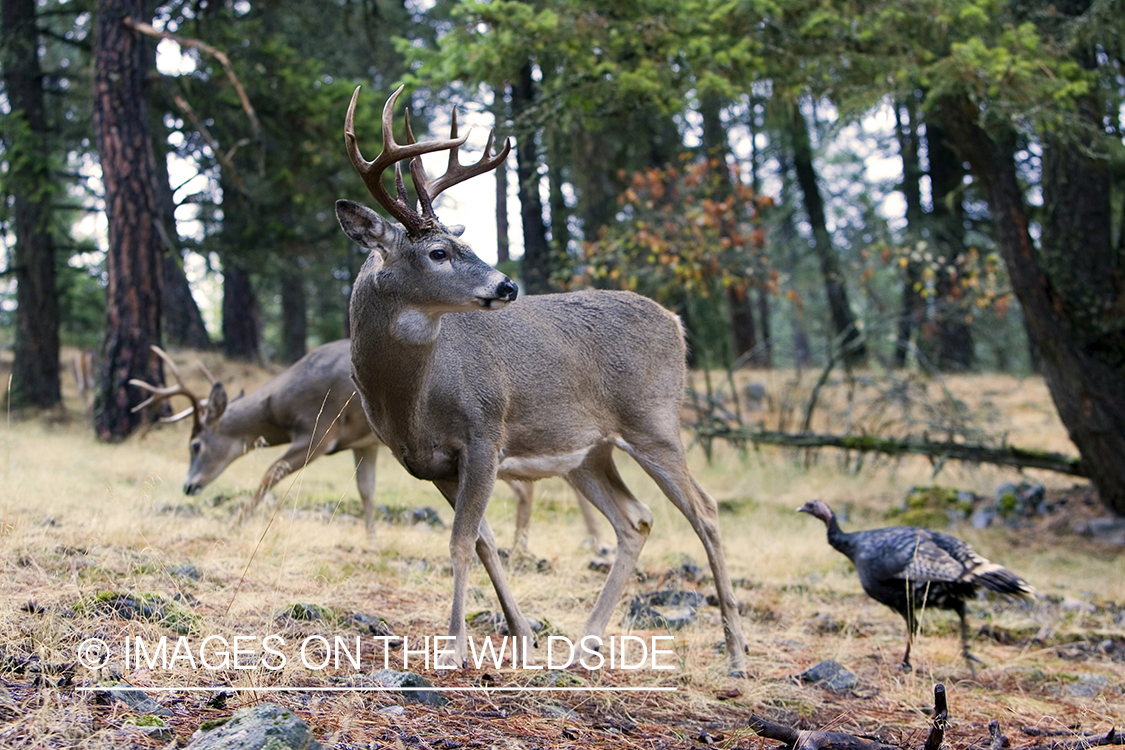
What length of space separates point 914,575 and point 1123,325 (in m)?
5.69

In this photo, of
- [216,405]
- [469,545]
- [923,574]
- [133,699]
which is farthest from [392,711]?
[216,405]

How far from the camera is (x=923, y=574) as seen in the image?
5910 mm

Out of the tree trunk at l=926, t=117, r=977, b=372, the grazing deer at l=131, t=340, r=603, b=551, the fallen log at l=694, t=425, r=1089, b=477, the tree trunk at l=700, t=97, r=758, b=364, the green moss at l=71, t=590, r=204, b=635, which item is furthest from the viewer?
the tree trunk at l=926, t=117, r=977, b=372

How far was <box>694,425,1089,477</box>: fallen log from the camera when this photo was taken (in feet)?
35.2

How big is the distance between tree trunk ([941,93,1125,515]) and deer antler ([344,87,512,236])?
7.16 m

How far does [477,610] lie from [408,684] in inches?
69.8

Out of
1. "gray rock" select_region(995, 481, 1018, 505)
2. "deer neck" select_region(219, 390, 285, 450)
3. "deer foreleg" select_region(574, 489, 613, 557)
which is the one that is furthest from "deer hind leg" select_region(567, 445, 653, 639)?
"gray rock" select_region(995, 481, 1018, 505)

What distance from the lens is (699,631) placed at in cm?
577

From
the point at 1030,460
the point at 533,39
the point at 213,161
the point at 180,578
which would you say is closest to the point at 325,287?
the point at 213,161

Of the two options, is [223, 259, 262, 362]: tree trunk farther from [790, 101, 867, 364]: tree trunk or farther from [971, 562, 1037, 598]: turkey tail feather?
[971, 562, 1037, 598]: turkey tail feather

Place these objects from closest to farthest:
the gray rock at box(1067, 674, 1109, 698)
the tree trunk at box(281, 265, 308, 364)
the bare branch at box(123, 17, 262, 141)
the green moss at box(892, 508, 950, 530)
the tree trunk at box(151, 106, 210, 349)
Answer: the gray rock at box(1067, 674, 1109, 698), the green moss at box(892, 508, 950, 530), the bare branch at box(123, 17, 262, 141), the tree trunk at box(151, 106, 210, 349), the tree trunk at box(281, 265, 308, 364)

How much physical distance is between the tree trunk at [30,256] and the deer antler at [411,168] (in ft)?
43.7

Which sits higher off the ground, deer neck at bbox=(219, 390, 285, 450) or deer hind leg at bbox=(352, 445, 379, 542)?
deer neck at bbox=(219, 390, 285, 450)

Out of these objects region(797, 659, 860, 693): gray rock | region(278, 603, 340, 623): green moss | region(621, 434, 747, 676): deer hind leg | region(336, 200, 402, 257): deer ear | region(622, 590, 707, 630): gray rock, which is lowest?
region(797, 659, 860, 693): gray rock
